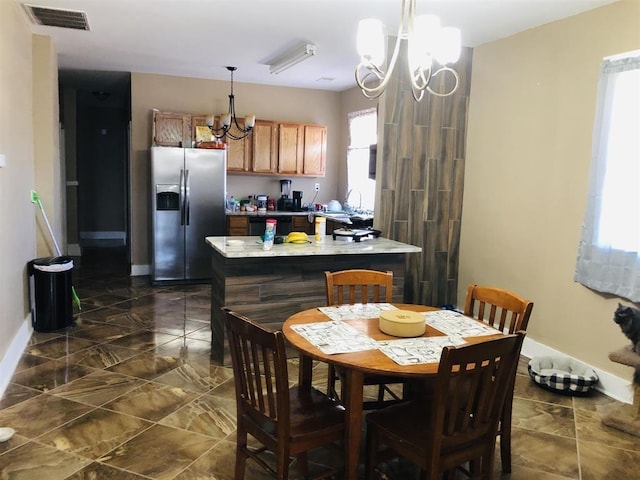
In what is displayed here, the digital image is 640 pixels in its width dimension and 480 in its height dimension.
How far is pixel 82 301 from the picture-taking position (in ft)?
17.7

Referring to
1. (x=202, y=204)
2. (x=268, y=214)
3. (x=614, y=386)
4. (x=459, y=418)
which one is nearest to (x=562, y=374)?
(x=614, y=386)

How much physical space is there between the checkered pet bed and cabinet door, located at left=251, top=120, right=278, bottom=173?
4418 millimetres

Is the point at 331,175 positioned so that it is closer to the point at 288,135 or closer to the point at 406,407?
the point at 288,135

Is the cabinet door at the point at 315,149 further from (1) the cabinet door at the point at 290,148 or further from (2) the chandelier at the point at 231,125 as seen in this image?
(2) the chandelier at the point at 231,125

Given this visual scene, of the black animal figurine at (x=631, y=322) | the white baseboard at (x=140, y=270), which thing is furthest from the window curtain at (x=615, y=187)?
the white baseboard at (x=140, y=270)

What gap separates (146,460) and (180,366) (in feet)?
3.99

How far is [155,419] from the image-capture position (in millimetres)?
2920

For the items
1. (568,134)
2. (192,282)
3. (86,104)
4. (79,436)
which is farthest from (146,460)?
(86,104)

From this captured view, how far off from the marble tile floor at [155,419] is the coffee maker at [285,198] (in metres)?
2.95

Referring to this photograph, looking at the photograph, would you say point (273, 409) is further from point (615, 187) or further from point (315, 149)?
point (315, 149)

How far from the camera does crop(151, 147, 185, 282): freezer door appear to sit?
6066 mm

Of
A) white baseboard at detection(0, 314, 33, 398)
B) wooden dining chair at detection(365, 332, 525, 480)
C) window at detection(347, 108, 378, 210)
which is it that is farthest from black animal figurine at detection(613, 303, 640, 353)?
window at detection(347, 108, 378, 210)

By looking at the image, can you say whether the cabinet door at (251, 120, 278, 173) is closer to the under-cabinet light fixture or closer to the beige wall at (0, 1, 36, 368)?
the under-cabinet light fixture

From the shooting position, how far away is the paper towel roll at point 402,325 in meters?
2.29
